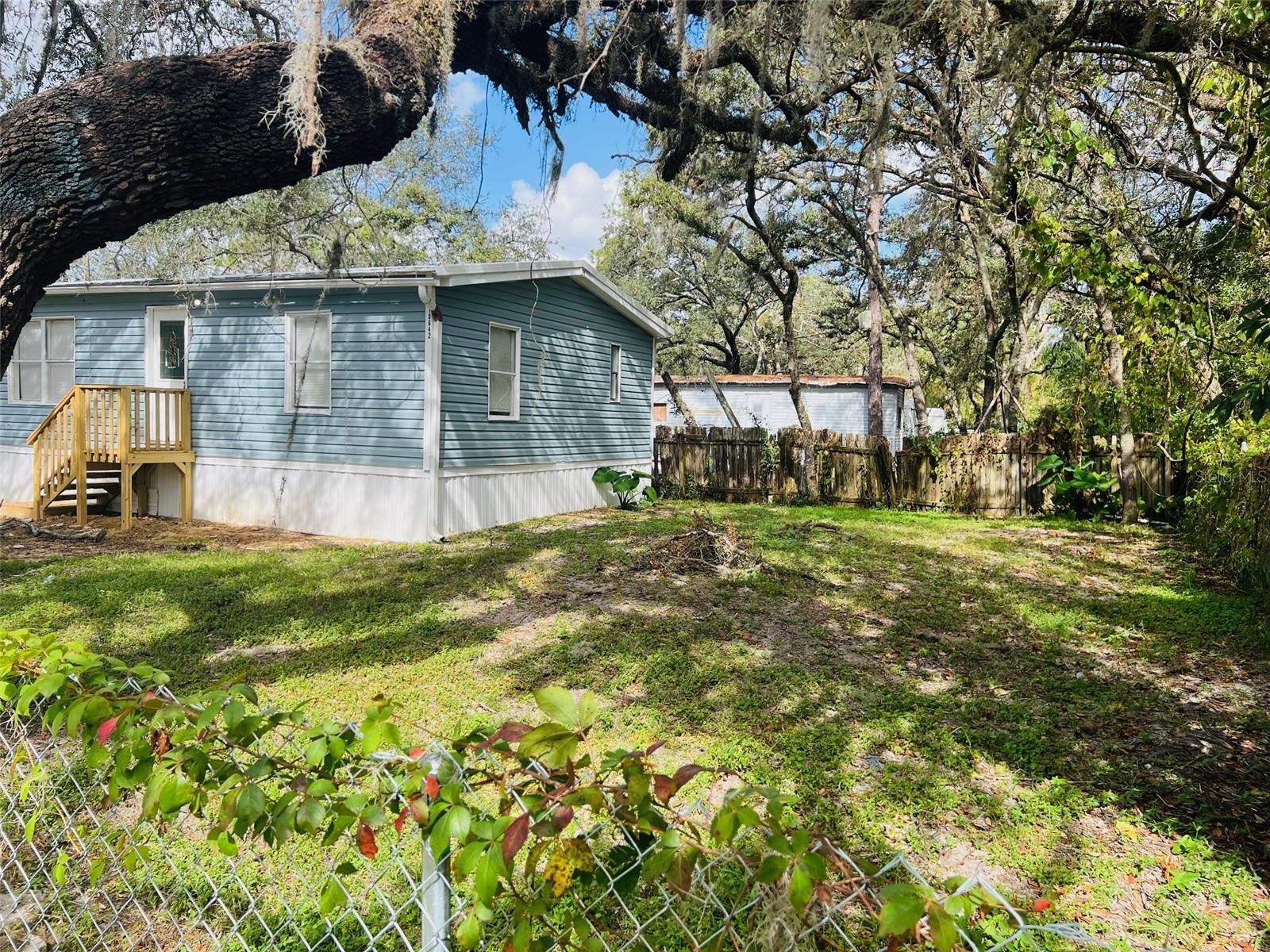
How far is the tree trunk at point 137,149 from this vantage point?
312 cm

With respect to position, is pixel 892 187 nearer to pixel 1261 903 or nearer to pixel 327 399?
pixel 327 399

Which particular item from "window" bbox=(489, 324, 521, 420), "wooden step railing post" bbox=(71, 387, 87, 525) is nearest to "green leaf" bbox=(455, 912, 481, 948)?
"window" bbox=(489, 324, 521, 420)

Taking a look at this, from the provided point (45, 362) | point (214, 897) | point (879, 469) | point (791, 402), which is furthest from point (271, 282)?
point (791, 402)

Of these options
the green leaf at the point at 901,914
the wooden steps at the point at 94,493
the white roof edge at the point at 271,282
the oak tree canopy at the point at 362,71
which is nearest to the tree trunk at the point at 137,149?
the oak tree canopy at the point at 362,71

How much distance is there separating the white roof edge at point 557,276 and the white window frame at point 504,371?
2.39 feet

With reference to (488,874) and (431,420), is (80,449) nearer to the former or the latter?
(431,420)

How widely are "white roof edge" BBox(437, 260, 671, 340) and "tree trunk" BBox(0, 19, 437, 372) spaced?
4857 mm

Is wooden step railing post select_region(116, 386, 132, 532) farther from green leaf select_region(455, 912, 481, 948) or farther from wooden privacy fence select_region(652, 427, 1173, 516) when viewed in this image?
green leaf select_region(455, 912, 481, 948)

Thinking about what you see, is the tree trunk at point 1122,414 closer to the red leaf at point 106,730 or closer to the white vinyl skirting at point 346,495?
the white vinyl skirting at point 346,495

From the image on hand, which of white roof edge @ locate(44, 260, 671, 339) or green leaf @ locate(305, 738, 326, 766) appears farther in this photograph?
white roof edge @ locate(44, 260, 671, 339)

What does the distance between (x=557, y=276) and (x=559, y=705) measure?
1088cm

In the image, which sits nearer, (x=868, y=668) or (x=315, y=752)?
(x=315, y=752)

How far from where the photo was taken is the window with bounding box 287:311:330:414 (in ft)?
33.5

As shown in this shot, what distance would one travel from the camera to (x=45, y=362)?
38.4 ft
